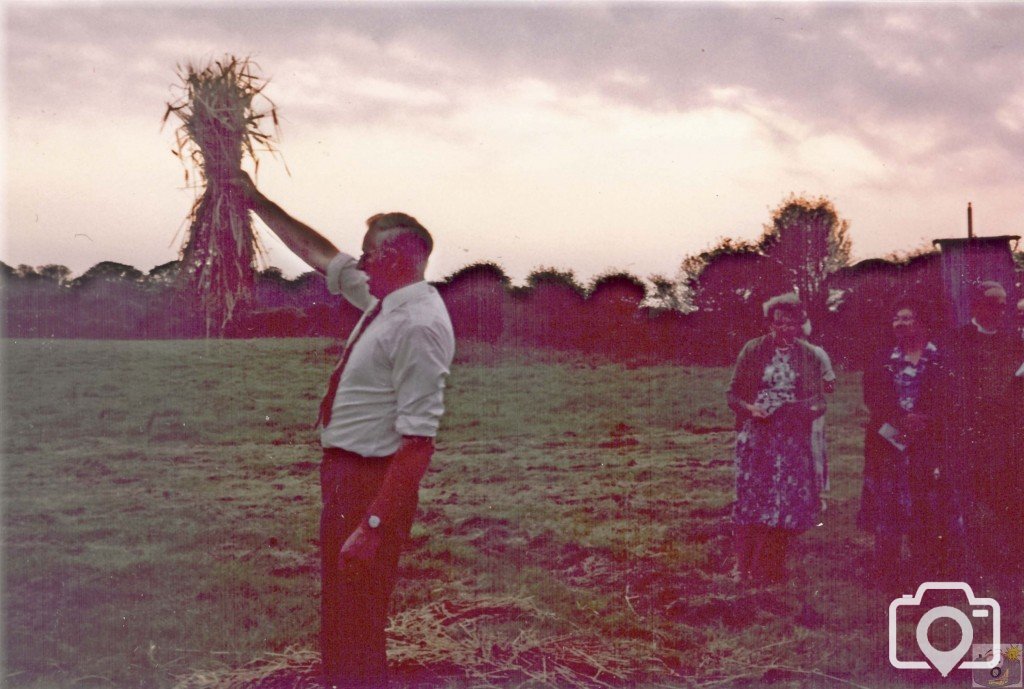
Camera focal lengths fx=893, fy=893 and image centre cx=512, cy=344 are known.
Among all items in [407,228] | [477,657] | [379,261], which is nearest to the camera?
[379,261]

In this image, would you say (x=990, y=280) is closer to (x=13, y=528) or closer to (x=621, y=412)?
(x=621, y=412)

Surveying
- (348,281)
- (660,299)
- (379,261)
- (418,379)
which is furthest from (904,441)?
(348,281)

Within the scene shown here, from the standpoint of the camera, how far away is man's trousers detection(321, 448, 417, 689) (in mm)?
3455

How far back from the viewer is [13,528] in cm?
424

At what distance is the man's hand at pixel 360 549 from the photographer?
10.9 ft

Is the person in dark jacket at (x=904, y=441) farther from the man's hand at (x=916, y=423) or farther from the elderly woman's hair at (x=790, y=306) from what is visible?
the elderly woman's hair at (x=790, y=306)

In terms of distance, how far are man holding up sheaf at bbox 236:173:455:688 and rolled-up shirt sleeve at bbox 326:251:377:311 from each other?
4cm

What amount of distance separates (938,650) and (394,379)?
286cm

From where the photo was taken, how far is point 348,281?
4023 mm

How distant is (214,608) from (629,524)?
197 centimetres

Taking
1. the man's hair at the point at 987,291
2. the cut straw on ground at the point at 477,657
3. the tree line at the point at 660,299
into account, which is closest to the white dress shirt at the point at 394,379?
the tree line at the point at 660,299

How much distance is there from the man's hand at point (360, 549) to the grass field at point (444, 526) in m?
0.63

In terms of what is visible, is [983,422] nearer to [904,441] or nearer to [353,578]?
[904,441]

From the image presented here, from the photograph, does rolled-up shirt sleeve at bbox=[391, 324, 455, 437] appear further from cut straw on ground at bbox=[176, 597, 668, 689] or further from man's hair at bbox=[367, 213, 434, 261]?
cut straw on ground at bbox=[176, 597, 668, 689]
